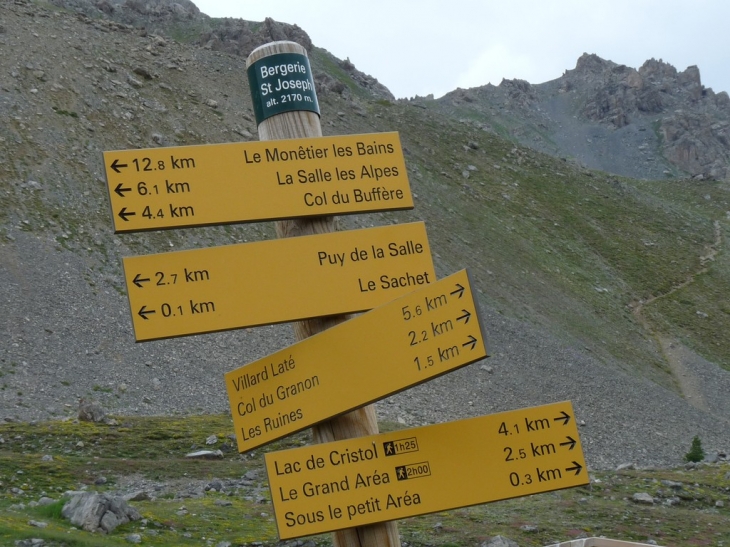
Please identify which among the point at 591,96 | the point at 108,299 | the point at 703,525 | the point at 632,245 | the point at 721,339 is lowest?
the point at 703,525

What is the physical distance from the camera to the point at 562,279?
61.4m

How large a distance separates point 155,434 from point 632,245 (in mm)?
57928

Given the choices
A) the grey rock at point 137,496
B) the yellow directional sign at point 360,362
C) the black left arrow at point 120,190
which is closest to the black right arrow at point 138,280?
the black left arrow at point 120,190

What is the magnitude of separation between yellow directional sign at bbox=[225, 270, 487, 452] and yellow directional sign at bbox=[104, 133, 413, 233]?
88 cm

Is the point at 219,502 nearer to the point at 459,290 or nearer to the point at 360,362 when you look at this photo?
the point at 360,362

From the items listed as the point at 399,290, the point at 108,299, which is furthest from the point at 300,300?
the point at 108,299

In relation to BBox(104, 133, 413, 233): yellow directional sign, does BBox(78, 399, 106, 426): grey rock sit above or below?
above

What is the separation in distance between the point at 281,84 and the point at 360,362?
1915 mm

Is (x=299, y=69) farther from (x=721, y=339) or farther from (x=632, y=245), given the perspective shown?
(x=632, y=245)

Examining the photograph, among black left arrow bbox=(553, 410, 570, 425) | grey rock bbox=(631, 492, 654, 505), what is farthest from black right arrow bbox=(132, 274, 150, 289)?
grey rock bbox=(631, 492, 654, 505)

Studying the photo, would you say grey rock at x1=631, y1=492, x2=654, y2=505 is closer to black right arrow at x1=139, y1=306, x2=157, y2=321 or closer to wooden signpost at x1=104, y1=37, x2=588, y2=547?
wooden signpost at x1=104, y1=37, x2=588, y2=547

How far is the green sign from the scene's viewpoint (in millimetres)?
5211

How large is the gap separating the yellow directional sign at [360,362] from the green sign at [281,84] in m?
1.57

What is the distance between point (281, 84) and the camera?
5.21 m
